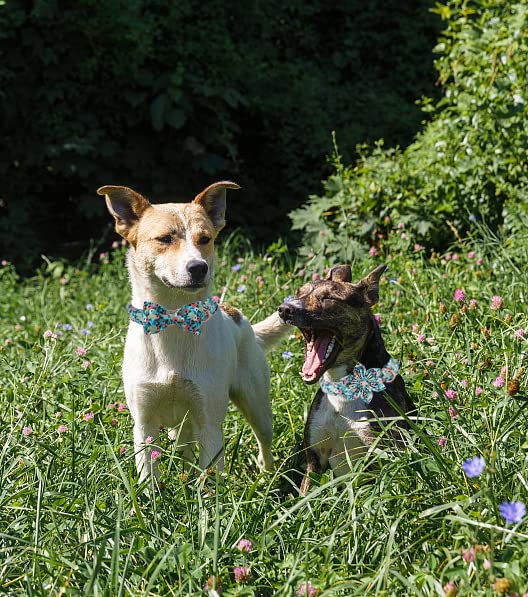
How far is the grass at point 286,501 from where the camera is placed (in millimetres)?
2725

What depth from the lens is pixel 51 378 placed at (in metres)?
4.80

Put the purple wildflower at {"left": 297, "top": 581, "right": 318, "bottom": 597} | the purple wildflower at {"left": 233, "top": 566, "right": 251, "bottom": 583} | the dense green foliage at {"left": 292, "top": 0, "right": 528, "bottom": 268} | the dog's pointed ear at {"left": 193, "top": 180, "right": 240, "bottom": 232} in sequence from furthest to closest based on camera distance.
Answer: the dense green foliage at {"left": 292, "top": 0, "right": 528, "bottom": 268} → the dog's pointed ear at {"left": 193, "top": 180, "right": 240, "bottom": 232} → the purple wildflower at {"left": 233, "top": 566, "right": 251, "bottom": 583} → the purple wildflower at {"left": 297, "top": 581, "right": 318, "bottom": 597}

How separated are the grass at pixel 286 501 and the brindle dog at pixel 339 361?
0.54 ft

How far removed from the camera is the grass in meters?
2.72

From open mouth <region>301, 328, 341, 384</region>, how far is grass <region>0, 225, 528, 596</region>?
437mm

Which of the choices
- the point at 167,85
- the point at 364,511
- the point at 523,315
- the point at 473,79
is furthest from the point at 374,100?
the point at 364,511

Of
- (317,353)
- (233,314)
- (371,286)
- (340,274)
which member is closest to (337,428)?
(317,353)

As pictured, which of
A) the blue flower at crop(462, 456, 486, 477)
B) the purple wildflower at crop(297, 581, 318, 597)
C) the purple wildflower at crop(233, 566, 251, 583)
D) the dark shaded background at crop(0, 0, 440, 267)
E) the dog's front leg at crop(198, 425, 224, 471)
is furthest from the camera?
the dark shaded background at crop(0, 0, 440, 267)

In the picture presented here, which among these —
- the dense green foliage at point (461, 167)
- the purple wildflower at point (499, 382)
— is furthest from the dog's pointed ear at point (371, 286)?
the dense green foliage at point (461, 167)

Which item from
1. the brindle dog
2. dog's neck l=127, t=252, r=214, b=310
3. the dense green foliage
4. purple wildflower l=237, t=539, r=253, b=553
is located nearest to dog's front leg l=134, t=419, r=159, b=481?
dog's neck l=127, t=252, r=214, b=310

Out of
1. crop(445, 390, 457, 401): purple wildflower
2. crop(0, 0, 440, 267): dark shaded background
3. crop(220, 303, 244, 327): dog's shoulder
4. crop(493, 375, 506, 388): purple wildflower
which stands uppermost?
crop(493, 375, 506, 388): purple wildflower

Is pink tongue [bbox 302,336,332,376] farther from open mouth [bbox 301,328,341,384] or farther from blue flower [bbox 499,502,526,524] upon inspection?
blue flower [bbox 499,502,526,524]

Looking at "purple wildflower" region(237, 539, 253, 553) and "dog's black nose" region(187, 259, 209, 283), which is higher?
"dog's black nose" region(187, 259, 209, 283)

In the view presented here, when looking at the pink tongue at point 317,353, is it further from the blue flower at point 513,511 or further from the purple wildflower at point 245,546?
the blue flower at point 513,511
